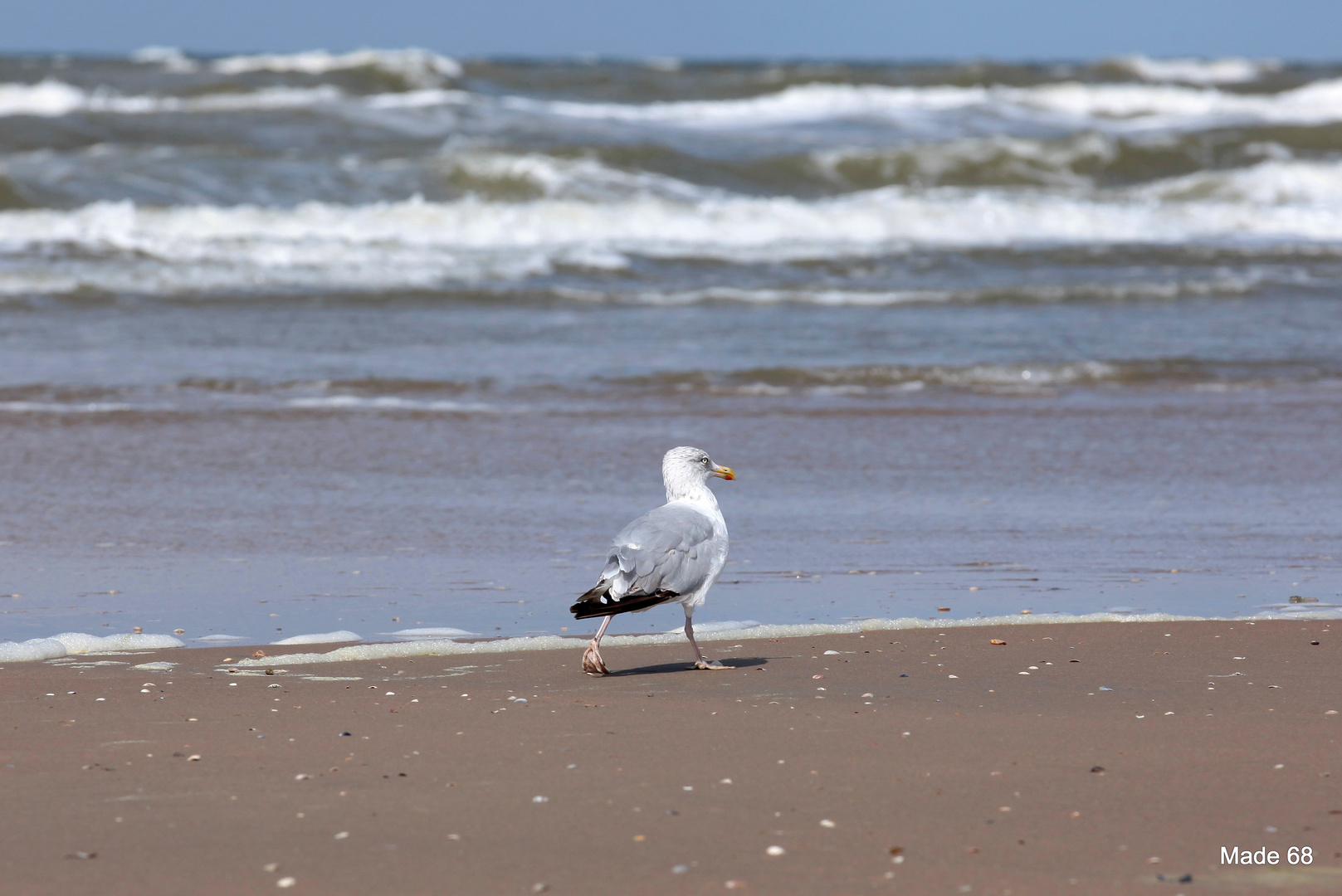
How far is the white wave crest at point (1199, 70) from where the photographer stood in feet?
131

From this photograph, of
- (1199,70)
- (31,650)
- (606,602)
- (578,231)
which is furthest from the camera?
(1199,70)

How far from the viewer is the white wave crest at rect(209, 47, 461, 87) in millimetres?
29781

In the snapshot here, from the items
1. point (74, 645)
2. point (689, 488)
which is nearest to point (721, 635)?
point (689, 488)

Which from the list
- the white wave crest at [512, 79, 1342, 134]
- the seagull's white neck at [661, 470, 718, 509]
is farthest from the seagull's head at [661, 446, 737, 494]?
the white wave crest at [512, 79, 1342, 134]

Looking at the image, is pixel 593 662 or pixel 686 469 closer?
pixel 593 662

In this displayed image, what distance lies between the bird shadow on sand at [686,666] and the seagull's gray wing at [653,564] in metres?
0.27

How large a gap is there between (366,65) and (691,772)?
28.9 meters

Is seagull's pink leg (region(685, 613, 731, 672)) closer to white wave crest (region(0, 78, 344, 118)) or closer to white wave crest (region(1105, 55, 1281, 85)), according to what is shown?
white wave crest (region(0, 78, 344, 118))

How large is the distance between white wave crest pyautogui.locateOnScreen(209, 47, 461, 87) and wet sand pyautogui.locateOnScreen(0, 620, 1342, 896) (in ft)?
86.8

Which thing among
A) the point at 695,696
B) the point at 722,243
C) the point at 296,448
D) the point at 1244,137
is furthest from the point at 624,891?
the point at 1244,137

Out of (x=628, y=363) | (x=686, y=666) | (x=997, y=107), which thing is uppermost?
(x=997, y=107)

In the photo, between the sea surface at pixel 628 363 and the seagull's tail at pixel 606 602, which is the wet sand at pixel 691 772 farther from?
the sea surface at pixel 628 363

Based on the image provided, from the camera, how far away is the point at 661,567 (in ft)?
13.9

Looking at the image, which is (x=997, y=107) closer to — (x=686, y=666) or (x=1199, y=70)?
(x=1199, y=70)
